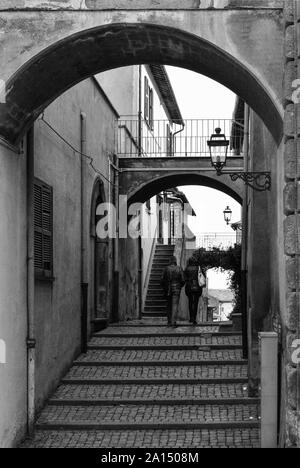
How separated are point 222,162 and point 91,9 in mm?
4671

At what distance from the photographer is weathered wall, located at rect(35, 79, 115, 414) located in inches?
487

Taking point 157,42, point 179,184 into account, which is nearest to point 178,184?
point 179,184

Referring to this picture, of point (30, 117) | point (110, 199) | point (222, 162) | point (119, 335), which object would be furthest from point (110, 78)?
point (30, 117)

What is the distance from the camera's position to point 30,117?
32.8 ft

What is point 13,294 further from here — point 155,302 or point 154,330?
point 155,302

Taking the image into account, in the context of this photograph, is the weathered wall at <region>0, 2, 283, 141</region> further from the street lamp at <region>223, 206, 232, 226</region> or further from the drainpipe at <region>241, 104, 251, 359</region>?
the street lamp at <region>223, 206, 232, 226</region>

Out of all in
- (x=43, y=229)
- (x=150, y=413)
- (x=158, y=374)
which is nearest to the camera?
(x=150, y=413)

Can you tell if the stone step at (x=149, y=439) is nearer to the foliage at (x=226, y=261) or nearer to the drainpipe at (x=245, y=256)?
the drainpipe at (x=245, y=256)

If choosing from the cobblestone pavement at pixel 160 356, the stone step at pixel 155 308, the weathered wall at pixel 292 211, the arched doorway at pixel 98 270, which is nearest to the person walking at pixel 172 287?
the arched doorway at pixel 98 270

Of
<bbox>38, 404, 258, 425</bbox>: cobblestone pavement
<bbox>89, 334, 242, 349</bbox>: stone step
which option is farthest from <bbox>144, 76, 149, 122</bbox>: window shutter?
<bbox>38, 404, 258, 425</bbox>: cobblestone pavement

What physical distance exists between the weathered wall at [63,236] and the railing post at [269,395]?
3.62 metres

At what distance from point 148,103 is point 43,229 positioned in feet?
60.1

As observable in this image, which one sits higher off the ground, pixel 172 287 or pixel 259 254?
pixel 259 254

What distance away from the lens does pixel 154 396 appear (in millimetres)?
12969
